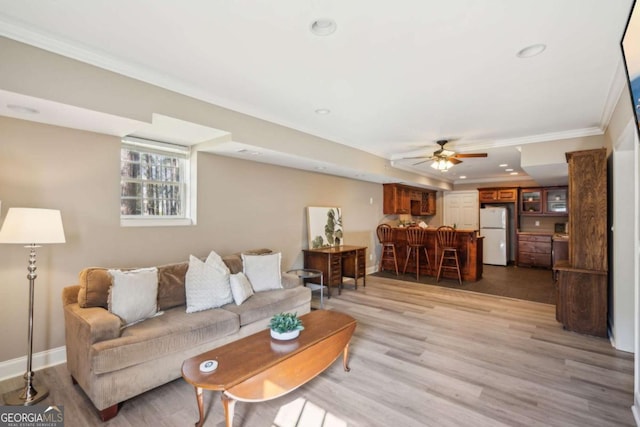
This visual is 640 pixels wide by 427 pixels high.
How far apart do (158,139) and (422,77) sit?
2.95 metres

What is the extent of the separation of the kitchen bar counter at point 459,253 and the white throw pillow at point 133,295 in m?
5.39

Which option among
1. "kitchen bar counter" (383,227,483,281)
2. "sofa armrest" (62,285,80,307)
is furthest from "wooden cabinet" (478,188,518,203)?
"sofa armrest" (62,285,80,307)

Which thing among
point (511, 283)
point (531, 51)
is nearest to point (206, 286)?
point (531, 51)

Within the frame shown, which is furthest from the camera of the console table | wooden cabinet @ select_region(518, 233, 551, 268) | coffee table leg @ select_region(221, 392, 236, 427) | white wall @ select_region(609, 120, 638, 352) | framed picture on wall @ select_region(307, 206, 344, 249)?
wooden cabinet @ select_region(518, 233, 551, 268)

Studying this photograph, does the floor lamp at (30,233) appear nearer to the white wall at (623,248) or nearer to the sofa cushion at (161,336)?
the sofa cushion at (161,336)

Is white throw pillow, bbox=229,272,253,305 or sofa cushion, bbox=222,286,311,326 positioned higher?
white throw pillow, bbox=229,272,253,305

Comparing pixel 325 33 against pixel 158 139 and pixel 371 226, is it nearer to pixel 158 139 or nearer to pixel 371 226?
pixel 158 139

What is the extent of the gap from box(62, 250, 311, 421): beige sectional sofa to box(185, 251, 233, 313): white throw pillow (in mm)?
97

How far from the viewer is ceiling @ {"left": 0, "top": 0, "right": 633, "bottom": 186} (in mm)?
1794

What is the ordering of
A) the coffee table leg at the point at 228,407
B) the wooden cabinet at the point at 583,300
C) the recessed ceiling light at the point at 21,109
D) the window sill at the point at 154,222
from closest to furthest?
the coffee table leg at the point at 228,407 → the recessed ceiling light at the point at 21,109 → the window sill at the point at 154,222 → the wooden cabinet at the point at 583,300

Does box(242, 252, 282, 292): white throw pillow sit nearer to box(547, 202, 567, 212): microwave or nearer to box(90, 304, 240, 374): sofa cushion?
box(90, 304, 240, 374): sofa cushion

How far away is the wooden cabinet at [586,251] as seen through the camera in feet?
11.1

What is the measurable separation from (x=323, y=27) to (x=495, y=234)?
318 inches

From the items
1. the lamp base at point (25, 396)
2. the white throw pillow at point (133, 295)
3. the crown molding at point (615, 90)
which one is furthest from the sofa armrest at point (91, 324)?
the crown molding at point (615, 90)
